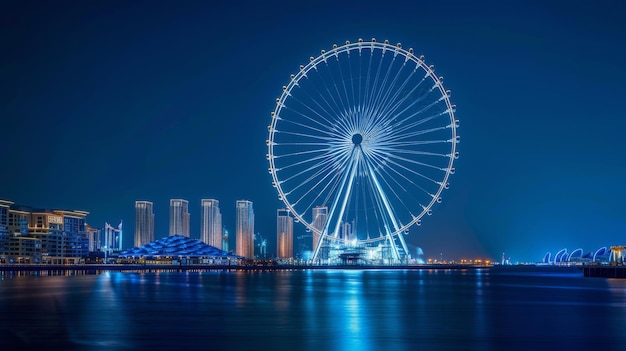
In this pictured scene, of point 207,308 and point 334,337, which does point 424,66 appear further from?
point 334,337

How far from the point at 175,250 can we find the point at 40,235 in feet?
95.1

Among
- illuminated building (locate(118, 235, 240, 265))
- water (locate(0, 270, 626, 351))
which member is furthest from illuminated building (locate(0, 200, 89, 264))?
water (locate(0, 270, 626, 351))

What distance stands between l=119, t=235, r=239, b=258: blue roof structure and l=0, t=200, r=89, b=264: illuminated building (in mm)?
15751

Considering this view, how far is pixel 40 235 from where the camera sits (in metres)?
170

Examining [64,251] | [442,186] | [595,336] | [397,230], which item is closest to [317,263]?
[397,230]

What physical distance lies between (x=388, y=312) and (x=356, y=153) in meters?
39.9

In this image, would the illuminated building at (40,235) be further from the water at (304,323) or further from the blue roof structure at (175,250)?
the water at (304,323)

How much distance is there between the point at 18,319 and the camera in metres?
28.7

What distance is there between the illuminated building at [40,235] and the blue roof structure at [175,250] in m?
15.8

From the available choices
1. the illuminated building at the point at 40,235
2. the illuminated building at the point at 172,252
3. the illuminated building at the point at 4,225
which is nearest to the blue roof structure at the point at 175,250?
the illuminated building at the point at 172,252

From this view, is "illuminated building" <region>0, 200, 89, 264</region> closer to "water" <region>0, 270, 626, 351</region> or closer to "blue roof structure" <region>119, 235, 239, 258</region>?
"blue roof structure" <region>119, 235, 239, 258</region>

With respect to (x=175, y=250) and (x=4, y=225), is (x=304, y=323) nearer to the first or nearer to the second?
(x=4, y=225)

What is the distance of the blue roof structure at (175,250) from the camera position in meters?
169

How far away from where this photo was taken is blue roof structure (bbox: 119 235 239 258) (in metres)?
169
